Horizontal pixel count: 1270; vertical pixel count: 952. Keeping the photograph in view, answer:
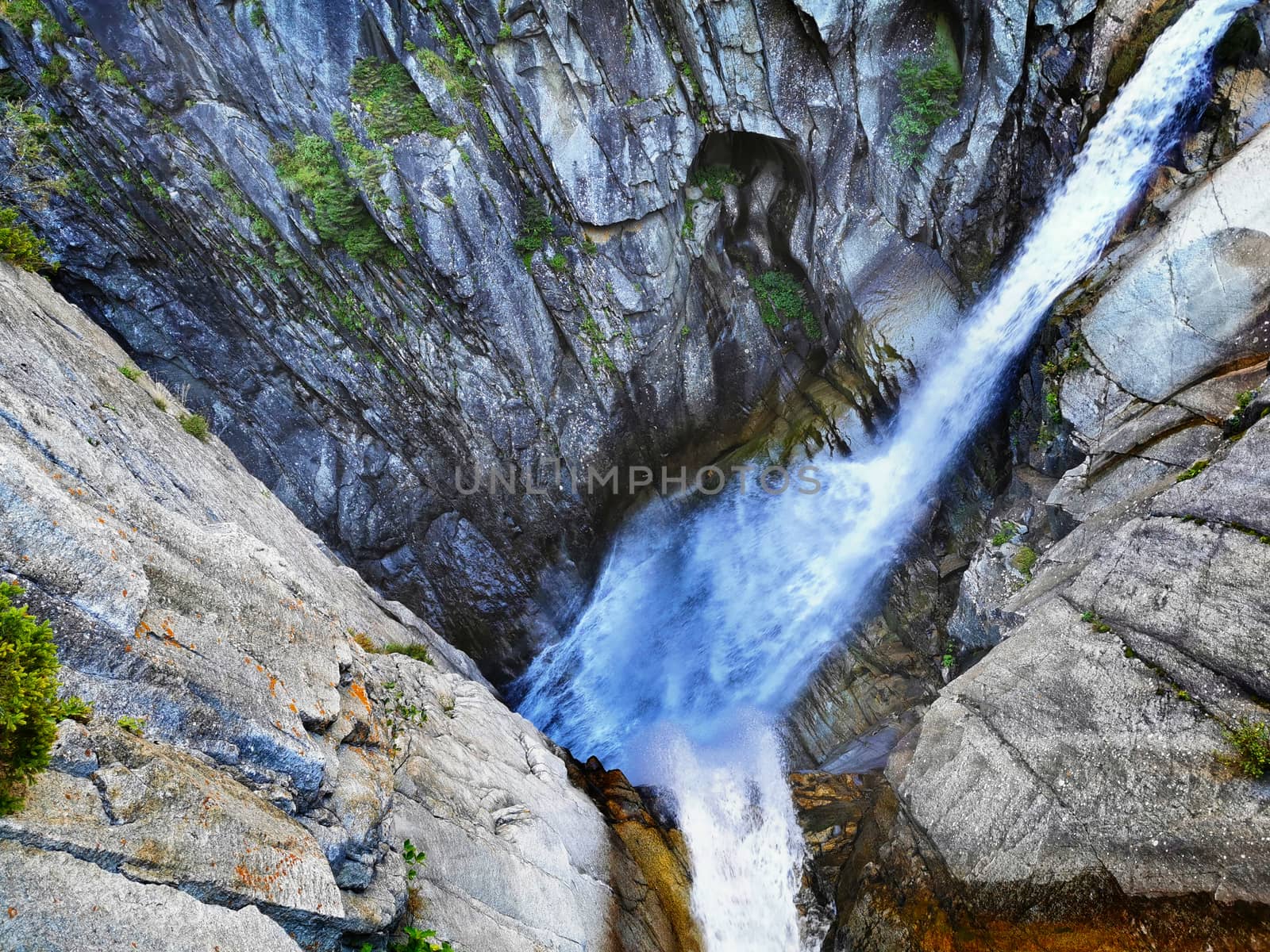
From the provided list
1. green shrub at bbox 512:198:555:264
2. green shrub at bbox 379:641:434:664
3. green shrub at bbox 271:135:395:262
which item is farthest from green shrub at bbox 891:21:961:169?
green shrub at bbox 379:641:434:664

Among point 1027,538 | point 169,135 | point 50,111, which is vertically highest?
point 50,111

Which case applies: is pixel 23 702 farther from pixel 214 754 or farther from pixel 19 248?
pixel 19 248

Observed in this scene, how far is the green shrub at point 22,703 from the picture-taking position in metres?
4.02

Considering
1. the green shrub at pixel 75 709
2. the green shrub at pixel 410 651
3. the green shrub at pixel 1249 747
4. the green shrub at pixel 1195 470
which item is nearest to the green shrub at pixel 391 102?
the green shrub at pixel 410 651

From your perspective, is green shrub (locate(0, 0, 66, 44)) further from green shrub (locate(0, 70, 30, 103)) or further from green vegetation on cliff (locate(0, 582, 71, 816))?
green vegetation on cliff (locate(0, 582, 71, 816))

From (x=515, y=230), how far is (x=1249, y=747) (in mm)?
15887

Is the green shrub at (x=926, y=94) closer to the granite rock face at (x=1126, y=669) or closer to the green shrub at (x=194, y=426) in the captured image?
the granite rock face at (x=1126, y=669)

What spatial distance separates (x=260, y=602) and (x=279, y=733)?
1507mm

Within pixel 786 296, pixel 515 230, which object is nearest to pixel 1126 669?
pixel 786 296

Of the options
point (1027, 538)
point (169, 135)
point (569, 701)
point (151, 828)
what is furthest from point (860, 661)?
point (169, 135)

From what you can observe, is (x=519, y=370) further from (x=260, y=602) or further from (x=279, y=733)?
(x=279, y=733)

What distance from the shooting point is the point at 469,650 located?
68.6 feet

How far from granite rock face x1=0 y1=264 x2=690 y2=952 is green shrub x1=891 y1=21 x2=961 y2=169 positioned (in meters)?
14.1

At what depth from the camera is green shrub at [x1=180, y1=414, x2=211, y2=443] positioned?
11.6 m
